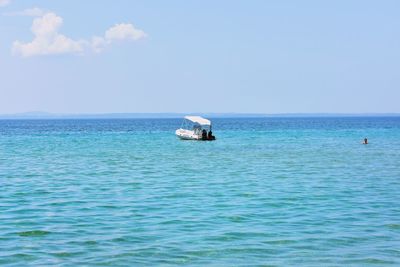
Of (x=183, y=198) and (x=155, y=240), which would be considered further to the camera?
(x=183, y=198)

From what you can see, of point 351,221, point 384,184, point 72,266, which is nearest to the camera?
point 72,266

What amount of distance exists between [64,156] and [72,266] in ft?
126

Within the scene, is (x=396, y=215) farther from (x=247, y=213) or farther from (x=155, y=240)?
(x=155, y=240)

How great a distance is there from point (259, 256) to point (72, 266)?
457 cm

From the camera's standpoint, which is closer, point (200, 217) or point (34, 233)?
point (34, 233)

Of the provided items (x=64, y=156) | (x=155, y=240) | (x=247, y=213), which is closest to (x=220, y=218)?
(x=247, y=213)

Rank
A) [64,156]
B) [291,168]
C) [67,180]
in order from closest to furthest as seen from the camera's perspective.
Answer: [67,180] → [291,168] → [64,156]

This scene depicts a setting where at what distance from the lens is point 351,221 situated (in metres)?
20.1

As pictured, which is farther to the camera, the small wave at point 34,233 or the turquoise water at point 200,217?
the small wave at point 34,233

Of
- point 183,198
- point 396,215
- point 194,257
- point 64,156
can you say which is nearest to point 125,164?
point 64,156

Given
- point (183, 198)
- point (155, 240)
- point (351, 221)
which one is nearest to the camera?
point (155, 240)

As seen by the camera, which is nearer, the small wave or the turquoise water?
the turquoise water

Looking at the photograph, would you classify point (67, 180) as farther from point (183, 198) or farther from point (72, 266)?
point (72, 266)

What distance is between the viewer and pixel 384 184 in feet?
99.8
